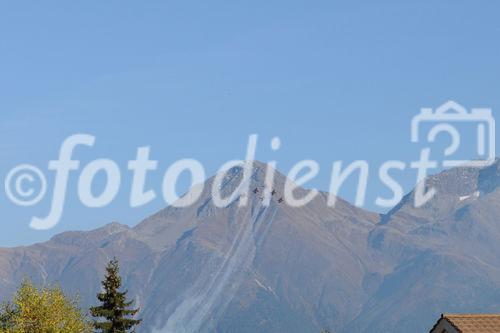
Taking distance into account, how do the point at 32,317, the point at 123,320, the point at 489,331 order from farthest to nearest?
1. the point at 123,320
2. the point at 32,317
3. the point at 489,331

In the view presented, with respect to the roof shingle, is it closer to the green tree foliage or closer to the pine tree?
the green tree foliage

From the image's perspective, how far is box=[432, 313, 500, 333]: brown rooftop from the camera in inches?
1880

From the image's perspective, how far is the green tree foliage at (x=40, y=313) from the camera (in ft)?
242

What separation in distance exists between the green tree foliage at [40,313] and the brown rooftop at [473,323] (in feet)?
110

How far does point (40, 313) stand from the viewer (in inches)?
2931

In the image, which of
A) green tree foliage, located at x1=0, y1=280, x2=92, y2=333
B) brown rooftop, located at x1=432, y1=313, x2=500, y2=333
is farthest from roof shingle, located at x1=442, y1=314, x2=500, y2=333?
green tree foliage, located at x1=0, y1=280, x2=92, y2=333

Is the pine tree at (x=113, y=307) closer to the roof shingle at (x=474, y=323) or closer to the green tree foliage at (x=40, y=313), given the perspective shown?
the green tree foliage at (x=40, y=313)

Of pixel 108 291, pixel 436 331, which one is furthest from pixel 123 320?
pixel 436 331

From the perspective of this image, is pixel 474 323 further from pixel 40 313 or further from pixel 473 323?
pixel 40 313

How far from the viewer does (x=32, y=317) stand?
74375 mm

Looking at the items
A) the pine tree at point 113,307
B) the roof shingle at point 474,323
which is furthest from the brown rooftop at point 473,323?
the pine tree at point 113,307

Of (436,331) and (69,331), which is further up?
(436,331)

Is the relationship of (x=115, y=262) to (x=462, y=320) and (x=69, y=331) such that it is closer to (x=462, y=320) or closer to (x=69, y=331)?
(x=69, y=331)

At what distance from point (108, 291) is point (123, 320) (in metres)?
2.63
